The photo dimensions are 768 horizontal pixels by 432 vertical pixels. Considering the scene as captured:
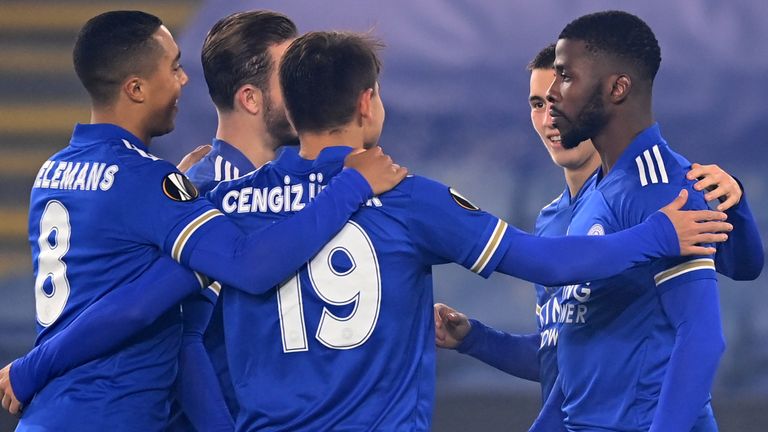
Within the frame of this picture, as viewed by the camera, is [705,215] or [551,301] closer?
[705,215]

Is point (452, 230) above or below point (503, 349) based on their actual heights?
above

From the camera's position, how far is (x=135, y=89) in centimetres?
221

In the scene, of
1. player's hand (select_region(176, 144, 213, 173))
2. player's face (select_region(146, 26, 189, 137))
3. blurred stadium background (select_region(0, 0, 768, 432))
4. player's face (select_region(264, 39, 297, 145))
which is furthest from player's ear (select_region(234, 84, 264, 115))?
blurred stadium background (select_region(0, 0, 768, 432))

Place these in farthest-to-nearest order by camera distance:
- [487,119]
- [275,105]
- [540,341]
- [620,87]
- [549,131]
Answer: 1. [487,119]
2. [549,131]
3. [540,341]
4. [275,105]
5. [620,87]

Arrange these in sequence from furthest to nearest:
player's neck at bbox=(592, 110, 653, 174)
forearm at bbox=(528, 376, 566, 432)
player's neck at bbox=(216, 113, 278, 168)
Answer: player's neck at bbox=(216, 113, 278, 168), forearm at bbox=(528, 376, 566, 432), player's neck at bbox=(592, 110, 653, 174)

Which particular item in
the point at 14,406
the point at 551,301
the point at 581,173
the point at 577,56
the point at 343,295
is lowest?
the point at 14,406

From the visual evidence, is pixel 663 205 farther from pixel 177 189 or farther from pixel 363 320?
pixel 177 189

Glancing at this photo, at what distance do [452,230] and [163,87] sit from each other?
673 millimetres

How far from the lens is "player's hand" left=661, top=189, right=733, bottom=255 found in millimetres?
1991

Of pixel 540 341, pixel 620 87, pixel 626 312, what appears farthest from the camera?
pixel 540 341

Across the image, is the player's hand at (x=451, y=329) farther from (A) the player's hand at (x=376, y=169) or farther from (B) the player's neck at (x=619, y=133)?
(A) the player's hand at (x=376, y=169)

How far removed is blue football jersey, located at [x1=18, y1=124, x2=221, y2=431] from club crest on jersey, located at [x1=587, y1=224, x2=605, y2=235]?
0.72 metres

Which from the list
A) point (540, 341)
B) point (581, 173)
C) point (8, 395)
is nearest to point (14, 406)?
point (8, 395)

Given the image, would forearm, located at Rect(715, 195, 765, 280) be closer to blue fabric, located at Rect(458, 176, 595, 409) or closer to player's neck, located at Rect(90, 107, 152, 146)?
blue fabric, located at Rect(458, 176, 595, 409)
